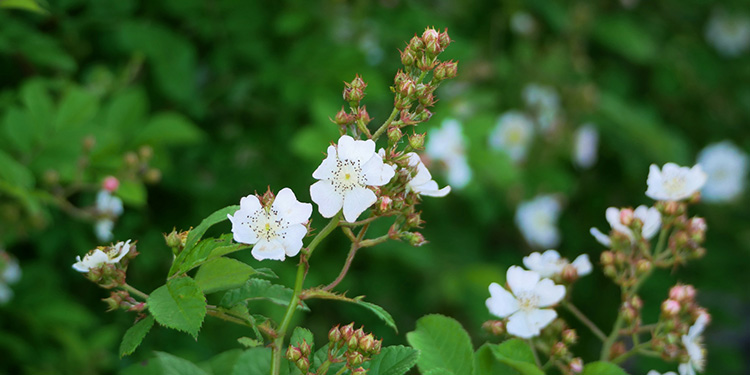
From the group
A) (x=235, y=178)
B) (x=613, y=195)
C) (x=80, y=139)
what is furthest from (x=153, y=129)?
(x=613, y=195)

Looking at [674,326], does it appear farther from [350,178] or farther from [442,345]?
[350,178]

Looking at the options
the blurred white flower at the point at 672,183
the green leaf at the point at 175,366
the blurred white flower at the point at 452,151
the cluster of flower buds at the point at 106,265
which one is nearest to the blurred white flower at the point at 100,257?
the cluster of flower buds at the point at 106,265

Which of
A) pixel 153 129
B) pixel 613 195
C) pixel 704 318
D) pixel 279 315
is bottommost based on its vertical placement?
pixel 704 318

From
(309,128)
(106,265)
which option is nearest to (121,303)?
(106,265)

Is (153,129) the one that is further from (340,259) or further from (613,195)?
(613,195)

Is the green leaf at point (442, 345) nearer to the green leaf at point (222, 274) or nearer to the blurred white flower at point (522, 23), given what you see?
the green leaf at point (222, 274)
